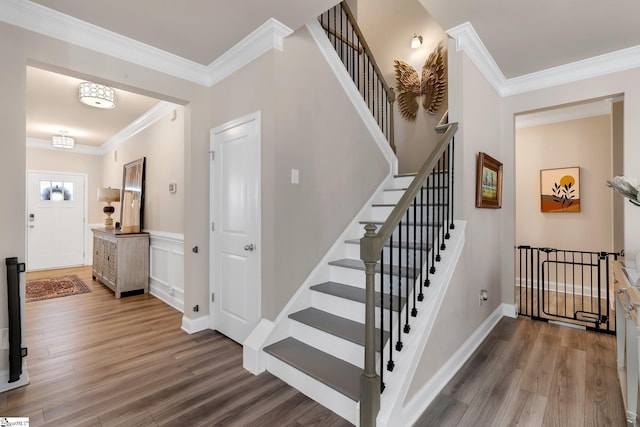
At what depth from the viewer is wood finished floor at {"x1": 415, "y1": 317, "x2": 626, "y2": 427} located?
72.1 inches

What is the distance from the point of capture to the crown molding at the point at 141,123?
166 inches

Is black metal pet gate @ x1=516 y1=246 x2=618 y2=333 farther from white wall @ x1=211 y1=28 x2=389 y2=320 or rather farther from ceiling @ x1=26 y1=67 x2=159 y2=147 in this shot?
ceiling @ x1=26 y1=67 x2=159 y2=147

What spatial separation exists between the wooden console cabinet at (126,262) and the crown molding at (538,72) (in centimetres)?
→ 471

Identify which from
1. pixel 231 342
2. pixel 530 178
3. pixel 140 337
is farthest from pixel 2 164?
pixel 530 178

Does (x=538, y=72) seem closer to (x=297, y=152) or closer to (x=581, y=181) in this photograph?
(x=581, y=181)

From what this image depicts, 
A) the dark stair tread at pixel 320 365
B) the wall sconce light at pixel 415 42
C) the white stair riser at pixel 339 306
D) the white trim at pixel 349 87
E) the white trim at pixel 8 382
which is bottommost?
the white trim at pixel 8 382

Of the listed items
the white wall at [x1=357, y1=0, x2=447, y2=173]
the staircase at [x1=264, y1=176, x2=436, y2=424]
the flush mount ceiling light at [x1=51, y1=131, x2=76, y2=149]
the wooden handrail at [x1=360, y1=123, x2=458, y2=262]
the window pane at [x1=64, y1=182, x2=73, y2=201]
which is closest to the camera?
the wooden handrail at [x1=360, y1=123, x2=458, y2=262]

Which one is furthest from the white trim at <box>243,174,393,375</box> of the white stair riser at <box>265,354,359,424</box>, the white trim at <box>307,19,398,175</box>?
the white trim at <box>307,19,398,175</box>

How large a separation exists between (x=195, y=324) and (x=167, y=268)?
4.48ft

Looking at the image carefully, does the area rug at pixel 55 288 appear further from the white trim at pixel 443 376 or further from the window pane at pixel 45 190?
Answer: the white trim at pixel 443 376

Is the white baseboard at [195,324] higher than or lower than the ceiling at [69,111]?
lower

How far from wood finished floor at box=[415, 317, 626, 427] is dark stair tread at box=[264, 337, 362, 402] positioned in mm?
428

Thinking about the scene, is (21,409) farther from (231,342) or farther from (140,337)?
(231,342)

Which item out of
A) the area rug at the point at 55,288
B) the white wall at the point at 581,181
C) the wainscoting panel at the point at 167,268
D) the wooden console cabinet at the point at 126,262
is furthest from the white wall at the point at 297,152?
the area rug at the point at 55,288
